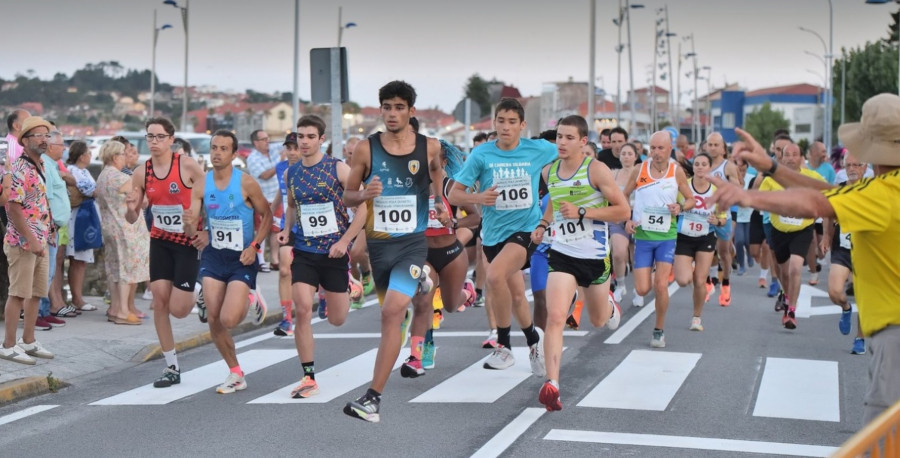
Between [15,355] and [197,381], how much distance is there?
1628 mm

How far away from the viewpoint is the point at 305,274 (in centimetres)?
864

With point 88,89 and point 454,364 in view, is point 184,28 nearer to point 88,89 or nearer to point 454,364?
point 454,364

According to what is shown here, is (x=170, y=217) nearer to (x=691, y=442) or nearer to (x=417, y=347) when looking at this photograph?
(x=417, y=347)

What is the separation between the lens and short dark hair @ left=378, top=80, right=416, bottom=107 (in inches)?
315

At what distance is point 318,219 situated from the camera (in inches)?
343

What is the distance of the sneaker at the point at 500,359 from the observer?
9.82 meters

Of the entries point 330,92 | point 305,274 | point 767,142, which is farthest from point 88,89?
point 305,274

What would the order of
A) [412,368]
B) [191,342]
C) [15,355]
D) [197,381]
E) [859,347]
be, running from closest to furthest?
1. [412,368]
2. [197,381]
3. [15,355]
4. [859,347]
5. [191,342]

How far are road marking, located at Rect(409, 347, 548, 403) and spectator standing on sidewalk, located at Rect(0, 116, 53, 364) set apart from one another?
3567mm

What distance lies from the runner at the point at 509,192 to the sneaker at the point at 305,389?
1.64m

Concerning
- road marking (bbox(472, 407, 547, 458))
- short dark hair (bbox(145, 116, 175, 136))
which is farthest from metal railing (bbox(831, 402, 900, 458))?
short dark hair (bbox(145, 116, 175, 136))

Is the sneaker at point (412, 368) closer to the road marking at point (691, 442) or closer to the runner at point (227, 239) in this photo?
the runner at point (227, 239)

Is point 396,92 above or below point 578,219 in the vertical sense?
above

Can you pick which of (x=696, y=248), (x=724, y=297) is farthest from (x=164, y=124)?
(x=724, y=297)
